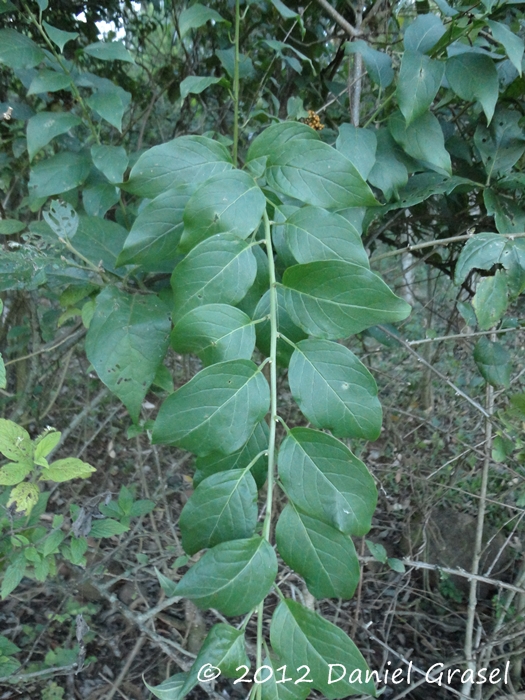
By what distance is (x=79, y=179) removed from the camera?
3.18 feet

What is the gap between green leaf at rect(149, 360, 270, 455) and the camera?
550 millimetres

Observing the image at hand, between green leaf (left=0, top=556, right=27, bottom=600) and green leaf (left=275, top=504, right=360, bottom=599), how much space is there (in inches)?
28.8

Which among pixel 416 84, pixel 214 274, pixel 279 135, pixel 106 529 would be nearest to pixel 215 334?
pixel 214 274

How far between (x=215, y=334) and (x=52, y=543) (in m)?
0.72

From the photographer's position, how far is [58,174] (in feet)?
3.17

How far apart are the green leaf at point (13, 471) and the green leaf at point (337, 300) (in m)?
0.56

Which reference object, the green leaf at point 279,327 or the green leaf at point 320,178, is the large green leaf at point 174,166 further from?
the green leaf at point 279,327

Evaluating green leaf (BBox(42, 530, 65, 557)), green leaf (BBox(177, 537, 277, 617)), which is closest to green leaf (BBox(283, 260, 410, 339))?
green leaf (BBox(177, 537, 277, 617))

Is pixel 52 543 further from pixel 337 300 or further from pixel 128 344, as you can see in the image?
pixel 337 300

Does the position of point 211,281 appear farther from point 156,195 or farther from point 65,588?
point 65,588

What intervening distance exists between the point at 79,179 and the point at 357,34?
68 centimetres

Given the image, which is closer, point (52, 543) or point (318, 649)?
point (318, 649)

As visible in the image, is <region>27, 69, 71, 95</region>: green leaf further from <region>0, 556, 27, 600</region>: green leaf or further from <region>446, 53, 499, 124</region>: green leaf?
<region>0, 556, 27, 600</region>: green leaf

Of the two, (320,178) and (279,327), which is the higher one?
(320,178)
